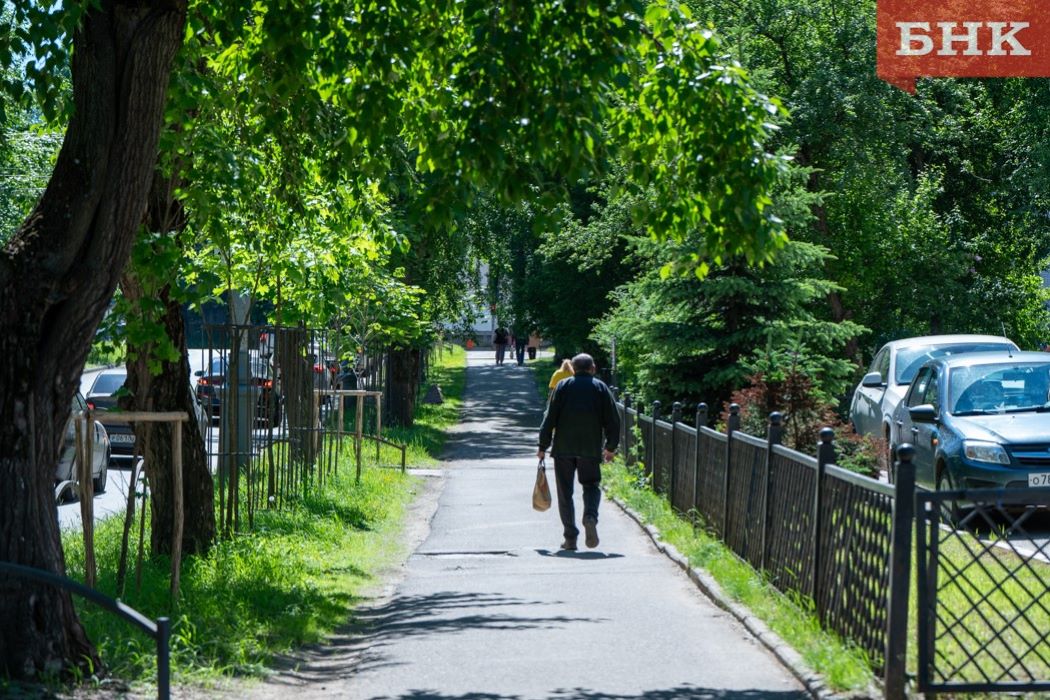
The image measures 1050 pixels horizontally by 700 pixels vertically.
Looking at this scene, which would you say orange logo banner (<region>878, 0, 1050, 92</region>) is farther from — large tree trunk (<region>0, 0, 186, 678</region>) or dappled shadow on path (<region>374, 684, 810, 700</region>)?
dappled shadow on path (<region>374, 684, 810, 700</region>)

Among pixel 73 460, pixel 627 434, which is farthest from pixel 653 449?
pixel 73 460

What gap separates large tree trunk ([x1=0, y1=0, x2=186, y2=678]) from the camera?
7.49 meters

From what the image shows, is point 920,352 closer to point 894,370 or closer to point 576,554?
point 894,370

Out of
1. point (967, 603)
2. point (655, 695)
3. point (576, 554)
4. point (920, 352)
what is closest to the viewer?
point (967, 603)

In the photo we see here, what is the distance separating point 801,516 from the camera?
9.51 meters

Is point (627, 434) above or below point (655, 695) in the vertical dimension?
above

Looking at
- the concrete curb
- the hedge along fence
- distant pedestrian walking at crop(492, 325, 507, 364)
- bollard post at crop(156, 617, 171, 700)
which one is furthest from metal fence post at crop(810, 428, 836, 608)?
distant pedestrian walking at crop(492, 325, 507, 364)

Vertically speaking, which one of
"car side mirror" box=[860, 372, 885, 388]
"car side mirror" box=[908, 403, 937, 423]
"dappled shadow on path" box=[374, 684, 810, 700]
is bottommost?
"dappled shadow on path" box=[374, 684, 810, 700]

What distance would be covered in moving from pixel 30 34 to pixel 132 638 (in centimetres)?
349

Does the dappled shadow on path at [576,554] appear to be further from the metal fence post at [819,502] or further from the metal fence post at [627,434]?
the metal fence post at [627,434]

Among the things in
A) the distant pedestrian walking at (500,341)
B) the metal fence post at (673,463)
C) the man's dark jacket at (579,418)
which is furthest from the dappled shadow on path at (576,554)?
the distant pedestrian walking at (500,341)

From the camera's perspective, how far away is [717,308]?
792 inches

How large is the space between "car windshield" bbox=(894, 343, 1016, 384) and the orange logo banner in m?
10.1

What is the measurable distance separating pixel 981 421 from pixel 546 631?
6406 mm
